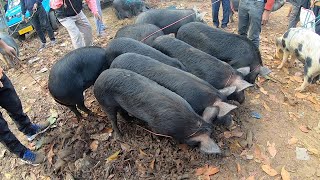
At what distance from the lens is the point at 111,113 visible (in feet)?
14.0

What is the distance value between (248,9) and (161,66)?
8.47ft

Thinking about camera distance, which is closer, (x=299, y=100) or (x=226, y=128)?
(x=226, y=128)

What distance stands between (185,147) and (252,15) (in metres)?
3.22

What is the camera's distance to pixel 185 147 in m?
4.12

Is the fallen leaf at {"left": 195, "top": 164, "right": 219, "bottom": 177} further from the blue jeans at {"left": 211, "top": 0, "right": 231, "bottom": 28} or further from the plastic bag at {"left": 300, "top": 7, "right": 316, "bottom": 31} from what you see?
the blue jeans at {"left": 211, "top": 0, "right": 231, "bottom": 28}

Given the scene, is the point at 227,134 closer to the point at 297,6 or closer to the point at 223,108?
the point at 223,108

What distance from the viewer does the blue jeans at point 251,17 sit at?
555 centimetres

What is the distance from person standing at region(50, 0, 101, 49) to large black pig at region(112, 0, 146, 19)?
9.04 ft

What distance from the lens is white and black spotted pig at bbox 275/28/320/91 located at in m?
4.95

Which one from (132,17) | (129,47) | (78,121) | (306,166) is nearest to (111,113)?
(78,121)

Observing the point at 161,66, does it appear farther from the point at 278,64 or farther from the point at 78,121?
the point at 278,64

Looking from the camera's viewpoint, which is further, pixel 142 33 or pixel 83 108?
pixel 142 33

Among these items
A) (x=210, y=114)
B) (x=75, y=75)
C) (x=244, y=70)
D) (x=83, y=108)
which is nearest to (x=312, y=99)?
(x=244, y=70)

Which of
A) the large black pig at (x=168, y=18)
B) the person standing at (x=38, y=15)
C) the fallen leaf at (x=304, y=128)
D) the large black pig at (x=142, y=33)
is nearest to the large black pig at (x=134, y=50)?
the large black pig at (x=142, y=33)
